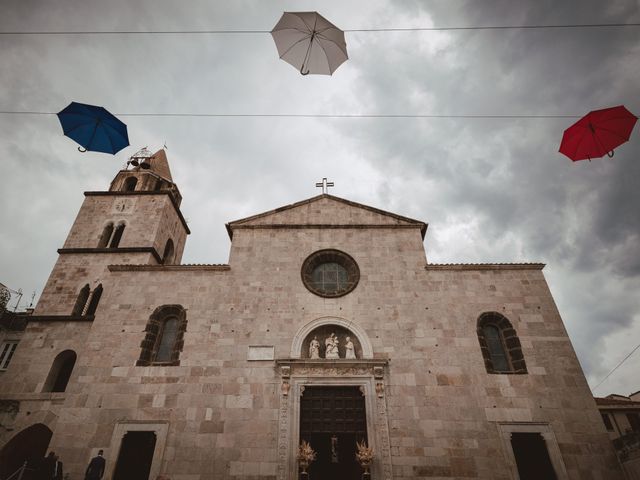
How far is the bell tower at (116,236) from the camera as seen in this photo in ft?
54.9

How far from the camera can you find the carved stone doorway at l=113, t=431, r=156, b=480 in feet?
37.9

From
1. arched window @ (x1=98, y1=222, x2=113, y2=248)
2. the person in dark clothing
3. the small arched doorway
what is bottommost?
the person in dark clothing

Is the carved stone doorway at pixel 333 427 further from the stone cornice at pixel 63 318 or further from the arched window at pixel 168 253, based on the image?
the arched window at pixel 168 253

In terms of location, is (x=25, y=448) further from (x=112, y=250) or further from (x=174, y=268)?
(x=174, y=268)

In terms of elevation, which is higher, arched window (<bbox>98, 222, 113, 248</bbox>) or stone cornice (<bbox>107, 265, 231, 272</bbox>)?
arched window (<bbox>98, 222, 113, 248</bbox>)

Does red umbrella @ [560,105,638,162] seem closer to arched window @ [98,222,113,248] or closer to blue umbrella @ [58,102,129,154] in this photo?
blue umbrella @ [58,102,129,154]

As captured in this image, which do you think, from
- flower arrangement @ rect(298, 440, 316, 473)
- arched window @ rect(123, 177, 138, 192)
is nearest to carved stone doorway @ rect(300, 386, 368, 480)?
flower arrangement @ rect(298, 440, 316, 473)

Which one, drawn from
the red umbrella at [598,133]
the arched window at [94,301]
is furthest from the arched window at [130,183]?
the red umbrella at [598,133]

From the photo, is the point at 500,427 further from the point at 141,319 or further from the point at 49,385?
the point at 49,385

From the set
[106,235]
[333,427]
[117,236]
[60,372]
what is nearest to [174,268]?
[60,372]

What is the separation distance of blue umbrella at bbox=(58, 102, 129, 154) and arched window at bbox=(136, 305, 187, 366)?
258 inches

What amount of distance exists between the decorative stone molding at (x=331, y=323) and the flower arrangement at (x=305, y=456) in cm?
291

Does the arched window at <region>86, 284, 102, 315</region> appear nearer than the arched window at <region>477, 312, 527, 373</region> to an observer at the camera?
No

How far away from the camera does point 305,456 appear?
11.1 metres
